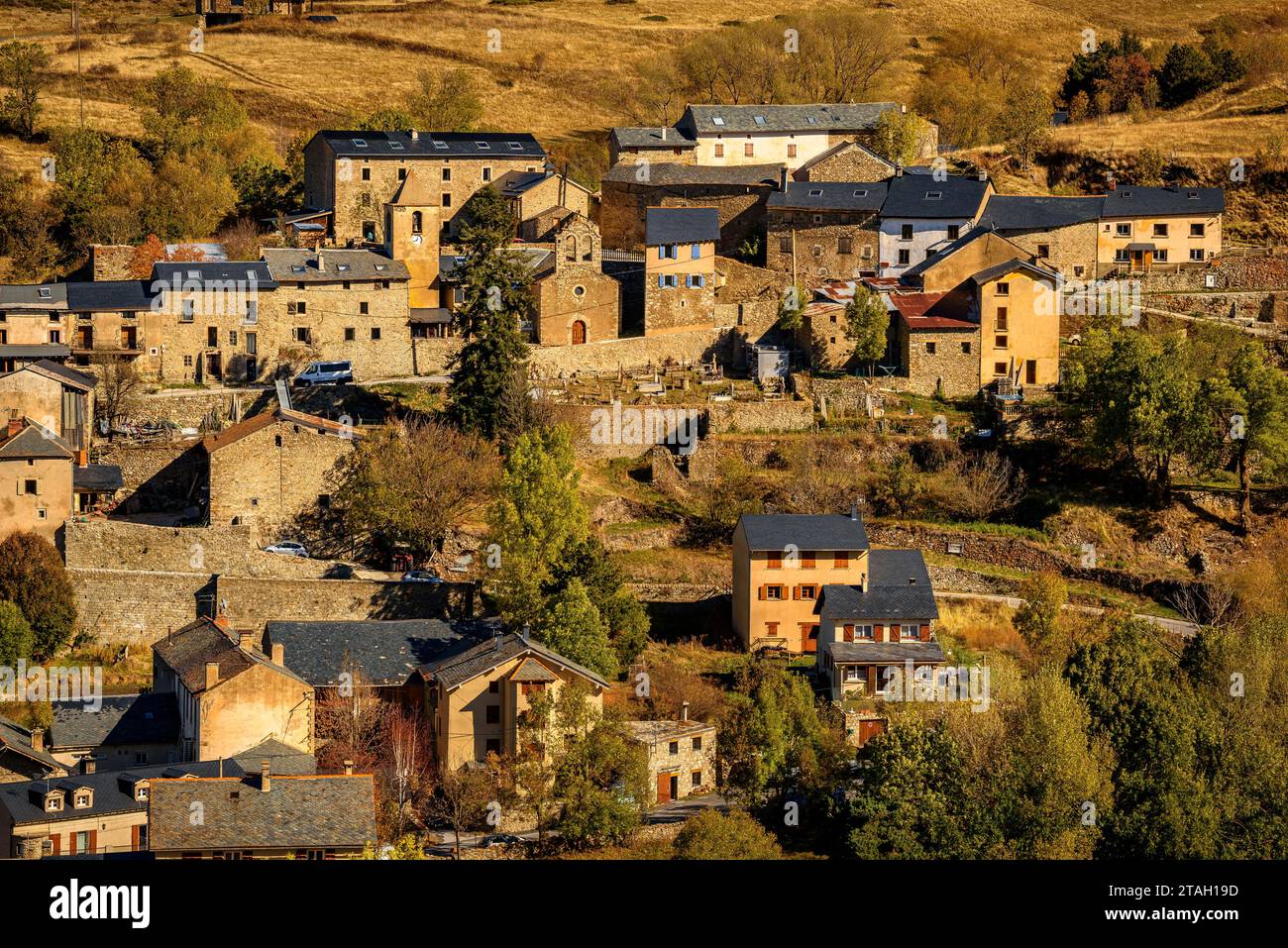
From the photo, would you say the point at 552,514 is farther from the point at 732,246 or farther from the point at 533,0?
the point at 533,0

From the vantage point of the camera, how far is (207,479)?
4869 centimetres

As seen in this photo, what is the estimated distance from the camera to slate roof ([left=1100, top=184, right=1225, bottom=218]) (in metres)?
65.4

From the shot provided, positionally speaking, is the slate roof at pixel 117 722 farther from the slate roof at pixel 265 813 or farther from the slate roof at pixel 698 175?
the slate roof at pixel 698 175

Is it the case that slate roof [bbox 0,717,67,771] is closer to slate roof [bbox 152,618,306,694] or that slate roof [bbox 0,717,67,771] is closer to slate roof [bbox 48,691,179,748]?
slate roof [bbox 48,691,179,748]

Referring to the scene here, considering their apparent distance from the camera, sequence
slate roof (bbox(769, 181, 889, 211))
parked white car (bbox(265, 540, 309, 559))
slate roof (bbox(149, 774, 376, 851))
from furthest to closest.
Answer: slate roof (bbox(769, 181, 889, 211))
parked white car (bbox(265, 540, 309, 559))
slate roof (bbox(149, 774, 376, 851))

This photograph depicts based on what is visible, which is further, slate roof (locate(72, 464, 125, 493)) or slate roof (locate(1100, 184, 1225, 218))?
slate roof (locate(1100, 184, 1225, 218))

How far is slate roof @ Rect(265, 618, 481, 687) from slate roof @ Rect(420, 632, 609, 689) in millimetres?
578

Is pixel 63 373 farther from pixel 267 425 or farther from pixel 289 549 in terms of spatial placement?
pixel 289 549

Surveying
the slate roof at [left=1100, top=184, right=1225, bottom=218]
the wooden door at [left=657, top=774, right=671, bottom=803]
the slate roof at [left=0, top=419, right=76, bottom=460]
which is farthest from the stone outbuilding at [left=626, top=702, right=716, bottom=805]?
the slate roof at [left=1100, top=184, right=1225, bottom=218]

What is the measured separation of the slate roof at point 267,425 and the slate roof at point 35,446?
3451 millimetres

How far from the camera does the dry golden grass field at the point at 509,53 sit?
82.8 m

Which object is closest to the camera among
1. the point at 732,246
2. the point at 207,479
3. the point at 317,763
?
the point at 317,763
